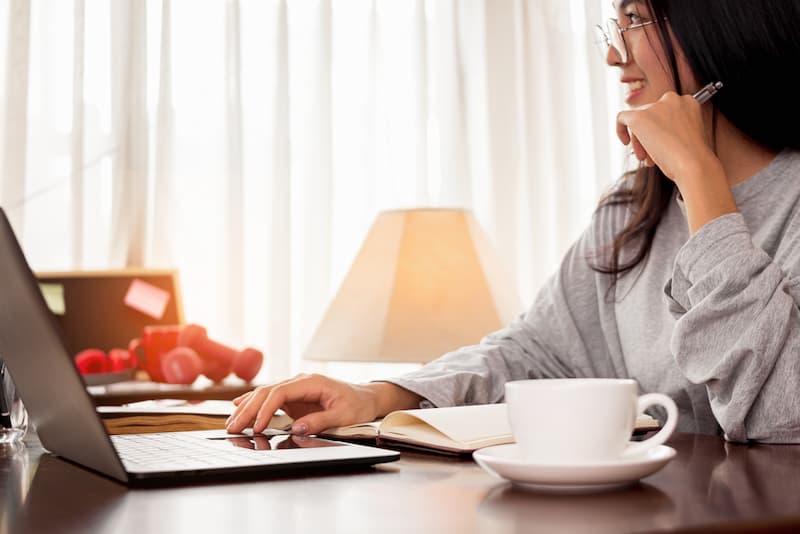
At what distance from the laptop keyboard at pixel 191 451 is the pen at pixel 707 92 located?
2.36ft

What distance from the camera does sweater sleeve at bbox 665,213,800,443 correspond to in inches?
41.6

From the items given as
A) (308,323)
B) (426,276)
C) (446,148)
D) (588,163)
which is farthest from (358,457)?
(588,163)

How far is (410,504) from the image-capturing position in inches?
24.6

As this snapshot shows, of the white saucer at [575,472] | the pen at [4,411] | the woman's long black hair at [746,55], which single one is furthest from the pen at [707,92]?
the pen at [4,411]

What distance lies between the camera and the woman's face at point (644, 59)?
136 cm

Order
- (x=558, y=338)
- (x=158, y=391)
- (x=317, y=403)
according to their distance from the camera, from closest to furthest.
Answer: (x=317, y=403), (x=558, y=338), (x=158, y=391)

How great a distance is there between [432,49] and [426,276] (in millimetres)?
1076

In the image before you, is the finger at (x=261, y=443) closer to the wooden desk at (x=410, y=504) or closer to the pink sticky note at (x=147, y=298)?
the wooden desk at (x=410, y=504)

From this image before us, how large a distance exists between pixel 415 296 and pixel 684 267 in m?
1.11

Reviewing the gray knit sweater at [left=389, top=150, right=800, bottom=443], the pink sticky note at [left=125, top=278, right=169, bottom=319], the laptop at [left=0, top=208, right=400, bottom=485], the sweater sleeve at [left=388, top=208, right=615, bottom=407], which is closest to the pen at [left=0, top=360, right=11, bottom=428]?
the laptop at [left=0, top=208, right=400, bottom=485]

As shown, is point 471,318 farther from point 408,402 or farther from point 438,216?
point 408,402

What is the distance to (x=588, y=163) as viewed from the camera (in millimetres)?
3229

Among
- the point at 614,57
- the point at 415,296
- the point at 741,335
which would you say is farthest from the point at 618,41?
the point at 415,296

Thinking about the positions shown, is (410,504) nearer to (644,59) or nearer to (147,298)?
(644,59)
